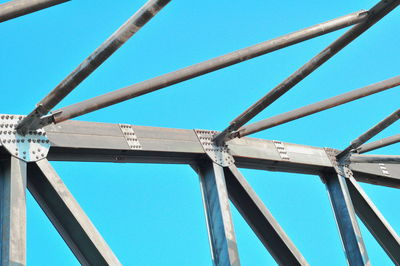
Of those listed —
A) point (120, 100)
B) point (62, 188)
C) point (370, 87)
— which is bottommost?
point (62, 188)

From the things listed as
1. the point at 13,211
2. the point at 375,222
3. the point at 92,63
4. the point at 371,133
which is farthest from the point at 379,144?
the point at 13,211

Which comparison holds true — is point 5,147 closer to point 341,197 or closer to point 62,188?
point 62,188

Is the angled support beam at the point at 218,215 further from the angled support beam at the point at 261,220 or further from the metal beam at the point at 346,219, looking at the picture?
the metal beam at the point at 346,219

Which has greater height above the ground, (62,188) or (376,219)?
(376,219)

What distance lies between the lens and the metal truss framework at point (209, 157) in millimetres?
7355

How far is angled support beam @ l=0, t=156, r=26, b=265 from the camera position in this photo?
275 inches

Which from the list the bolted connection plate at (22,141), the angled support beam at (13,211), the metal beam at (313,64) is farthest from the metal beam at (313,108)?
the angled support beam at (13,211)

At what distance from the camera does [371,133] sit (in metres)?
10.6

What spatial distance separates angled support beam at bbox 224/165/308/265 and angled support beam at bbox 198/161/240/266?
255mm

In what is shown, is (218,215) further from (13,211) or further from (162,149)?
(13,211)

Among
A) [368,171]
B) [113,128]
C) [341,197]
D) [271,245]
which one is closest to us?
[113,128]

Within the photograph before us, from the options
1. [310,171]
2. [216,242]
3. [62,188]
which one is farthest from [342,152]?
[62,188]

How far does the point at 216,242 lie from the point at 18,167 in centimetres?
265

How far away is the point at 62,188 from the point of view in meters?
7.66
